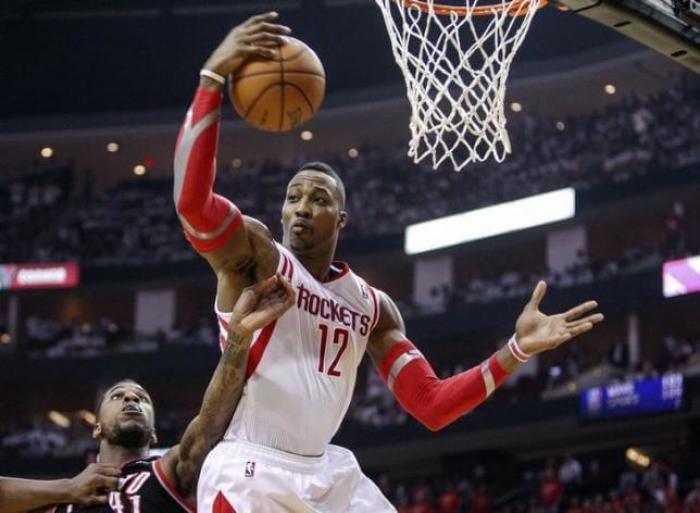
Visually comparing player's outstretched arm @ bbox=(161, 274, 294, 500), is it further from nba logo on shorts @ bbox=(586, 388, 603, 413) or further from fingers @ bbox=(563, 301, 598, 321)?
nba logo on shorts @ bbox=(586, 388, 603, 413)

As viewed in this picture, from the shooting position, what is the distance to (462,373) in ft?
17.3

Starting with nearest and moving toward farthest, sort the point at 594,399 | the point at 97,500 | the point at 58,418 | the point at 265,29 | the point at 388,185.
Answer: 1. the point at 265,29
2. the point at 97,500
3. the point at 594,399
4. the point at 388,185
5. the point at 58,418

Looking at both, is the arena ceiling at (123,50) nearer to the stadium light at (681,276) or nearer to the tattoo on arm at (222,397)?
the stadium light at (681,276)

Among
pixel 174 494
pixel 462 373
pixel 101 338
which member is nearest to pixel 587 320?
pixel 462 373

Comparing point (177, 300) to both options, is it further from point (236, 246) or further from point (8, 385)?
point (236, 246)

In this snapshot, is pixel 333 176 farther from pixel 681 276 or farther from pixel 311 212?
pixel 681 276

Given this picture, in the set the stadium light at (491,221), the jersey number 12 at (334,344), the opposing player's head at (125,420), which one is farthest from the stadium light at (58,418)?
the jersey number 12 at (334,344)

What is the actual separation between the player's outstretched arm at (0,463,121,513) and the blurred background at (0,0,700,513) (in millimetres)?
14772

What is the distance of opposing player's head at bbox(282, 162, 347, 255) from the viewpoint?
4969 millimetres

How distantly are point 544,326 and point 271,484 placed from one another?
4.22 feet

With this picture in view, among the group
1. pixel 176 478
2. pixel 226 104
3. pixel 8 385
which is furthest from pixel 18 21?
pixel 176 478

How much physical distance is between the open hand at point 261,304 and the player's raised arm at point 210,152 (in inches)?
6.9

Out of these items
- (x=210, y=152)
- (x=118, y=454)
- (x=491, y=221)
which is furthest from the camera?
(x=491, y=221)

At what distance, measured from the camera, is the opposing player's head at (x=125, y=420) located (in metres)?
5.86
